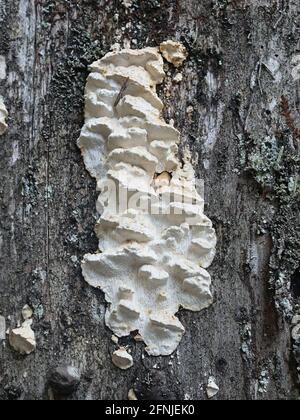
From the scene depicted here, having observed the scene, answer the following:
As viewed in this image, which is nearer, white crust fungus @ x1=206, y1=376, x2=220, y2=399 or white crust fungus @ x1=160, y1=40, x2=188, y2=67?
white crust fungus @ x1=206, y1=376, x2=220, y2=399

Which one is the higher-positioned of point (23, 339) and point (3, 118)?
point (3, 118)

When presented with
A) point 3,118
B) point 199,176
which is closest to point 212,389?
point 199,176

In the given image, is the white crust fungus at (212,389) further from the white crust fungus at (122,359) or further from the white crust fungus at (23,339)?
the white crust fungus at (23,339)

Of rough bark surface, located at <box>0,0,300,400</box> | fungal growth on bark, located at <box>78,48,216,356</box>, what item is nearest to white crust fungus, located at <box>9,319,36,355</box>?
rough bark surface, located at <box>0,0,300,400</box>

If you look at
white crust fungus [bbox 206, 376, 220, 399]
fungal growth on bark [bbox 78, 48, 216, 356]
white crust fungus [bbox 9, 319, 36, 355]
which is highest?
fungal growth on bark [bbox 78, 48, 216, 356]

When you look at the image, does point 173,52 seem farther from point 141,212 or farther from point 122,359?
point 122,359

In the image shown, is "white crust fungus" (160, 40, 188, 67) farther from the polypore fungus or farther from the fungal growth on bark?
the polypore fungus

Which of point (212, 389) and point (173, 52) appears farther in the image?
point (173, 52)
